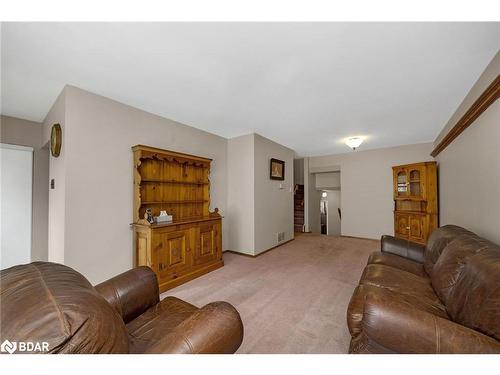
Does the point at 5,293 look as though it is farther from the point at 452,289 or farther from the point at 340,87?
the point at 340,87

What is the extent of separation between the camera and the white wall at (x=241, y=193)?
3.82 m

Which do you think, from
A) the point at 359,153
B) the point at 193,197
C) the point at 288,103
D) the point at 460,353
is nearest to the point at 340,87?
the point at 288,103

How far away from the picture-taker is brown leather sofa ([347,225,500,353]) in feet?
2.98

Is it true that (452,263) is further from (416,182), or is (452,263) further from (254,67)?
(416,182)

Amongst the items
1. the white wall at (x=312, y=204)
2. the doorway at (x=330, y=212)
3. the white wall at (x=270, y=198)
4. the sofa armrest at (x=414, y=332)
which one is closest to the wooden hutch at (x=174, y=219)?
the white wall at (x=270, y=198)

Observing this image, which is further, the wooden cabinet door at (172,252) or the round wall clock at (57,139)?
the wooden cabinet door at (172,252)

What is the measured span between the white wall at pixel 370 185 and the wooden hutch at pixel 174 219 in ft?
12.9

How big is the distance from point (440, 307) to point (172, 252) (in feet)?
8.47

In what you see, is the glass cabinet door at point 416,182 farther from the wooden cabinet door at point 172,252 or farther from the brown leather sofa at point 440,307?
the wooden cabinet door at point 172,252

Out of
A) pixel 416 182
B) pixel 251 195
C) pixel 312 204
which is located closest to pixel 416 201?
pixel 416 182

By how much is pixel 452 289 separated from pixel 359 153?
4.60 meters

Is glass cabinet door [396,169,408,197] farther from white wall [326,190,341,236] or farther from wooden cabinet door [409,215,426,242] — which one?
white wall [326,190,341,236]

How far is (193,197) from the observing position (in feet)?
11.1

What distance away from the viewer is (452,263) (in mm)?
1477
